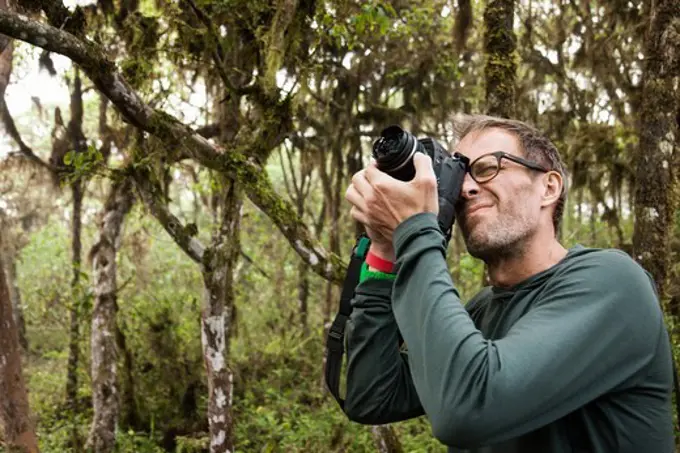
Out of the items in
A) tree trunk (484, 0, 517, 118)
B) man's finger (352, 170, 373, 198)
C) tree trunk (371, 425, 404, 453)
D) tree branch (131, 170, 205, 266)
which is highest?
tree trunk (484, 0, 517, 118)

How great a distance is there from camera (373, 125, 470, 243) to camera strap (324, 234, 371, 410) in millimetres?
299

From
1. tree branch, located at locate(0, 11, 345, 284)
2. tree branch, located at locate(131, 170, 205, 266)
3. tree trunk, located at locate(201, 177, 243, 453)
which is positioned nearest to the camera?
tree branch, located at locate(0, 11, 345, 284)

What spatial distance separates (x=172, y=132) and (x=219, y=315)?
1691 millimetres

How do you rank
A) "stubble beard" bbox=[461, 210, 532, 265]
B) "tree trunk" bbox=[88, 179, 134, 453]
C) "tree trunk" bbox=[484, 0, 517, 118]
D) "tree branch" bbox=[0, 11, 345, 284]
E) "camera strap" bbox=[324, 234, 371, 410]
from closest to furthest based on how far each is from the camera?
"stubble beard" bbox=[461, 210, 532, 265] → "camera strap" bbox=[324, 234, 371, 410] → "tree branch" bbox=[0, 11, 345, 284] → "tree trunk" bbox=[484, 0, 517, 118] → "tree trunk" bbox=[88, 179, 134, 453]

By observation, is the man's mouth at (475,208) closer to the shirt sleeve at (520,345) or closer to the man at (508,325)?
the man at (508,325)

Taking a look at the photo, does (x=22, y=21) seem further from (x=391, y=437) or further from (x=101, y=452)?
(x=101, y=452)

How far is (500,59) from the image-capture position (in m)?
4.54

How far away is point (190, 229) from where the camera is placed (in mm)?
5316

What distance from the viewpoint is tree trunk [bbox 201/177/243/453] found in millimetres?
5074

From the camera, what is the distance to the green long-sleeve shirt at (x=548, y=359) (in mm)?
1083

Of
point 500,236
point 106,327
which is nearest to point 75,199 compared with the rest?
point 106,327

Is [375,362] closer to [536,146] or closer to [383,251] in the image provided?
[383,251]

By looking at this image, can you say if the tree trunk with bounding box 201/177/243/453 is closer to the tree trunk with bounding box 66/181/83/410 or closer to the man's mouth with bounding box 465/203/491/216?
the man's mouth with bounding box 465/203/491/216

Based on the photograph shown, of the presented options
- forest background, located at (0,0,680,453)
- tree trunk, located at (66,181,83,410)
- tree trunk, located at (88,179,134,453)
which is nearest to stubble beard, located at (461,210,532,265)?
forest background, located at (0,0,680,453)
